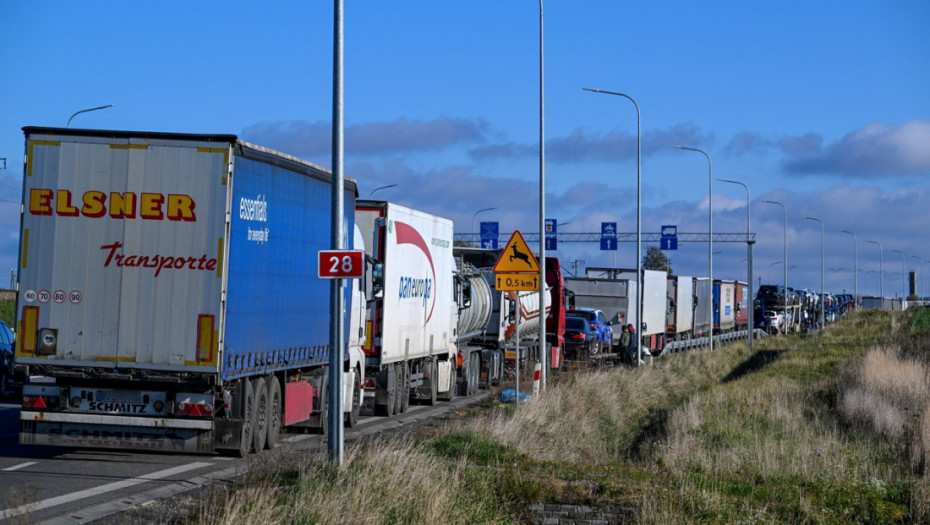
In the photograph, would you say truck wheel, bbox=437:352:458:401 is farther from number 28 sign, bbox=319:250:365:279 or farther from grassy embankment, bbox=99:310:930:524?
number 28 sign, bbox=319:250:365:279

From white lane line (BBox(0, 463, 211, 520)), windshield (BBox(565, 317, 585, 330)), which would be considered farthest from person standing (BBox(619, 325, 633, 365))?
white lane line (BBox(0, 463, 211, 520))

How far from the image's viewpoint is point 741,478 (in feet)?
43.7

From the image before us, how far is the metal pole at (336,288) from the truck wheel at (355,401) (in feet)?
26.3

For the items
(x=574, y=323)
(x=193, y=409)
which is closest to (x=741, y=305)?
(x=574, y=323)

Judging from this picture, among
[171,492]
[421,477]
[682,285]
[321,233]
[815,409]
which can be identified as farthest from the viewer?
[682,285]

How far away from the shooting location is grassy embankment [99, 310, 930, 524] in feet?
33.9

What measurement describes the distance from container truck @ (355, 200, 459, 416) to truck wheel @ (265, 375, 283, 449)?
5.10m

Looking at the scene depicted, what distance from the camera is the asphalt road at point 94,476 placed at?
1116cm

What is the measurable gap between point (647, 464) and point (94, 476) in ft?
21.3

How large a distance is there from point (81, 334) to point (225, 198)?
2296 mm

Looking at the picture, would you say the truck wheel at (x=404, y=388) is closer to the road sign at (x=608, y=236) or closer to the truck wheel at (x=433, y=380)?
the truck wheel at (x=433, y=380)

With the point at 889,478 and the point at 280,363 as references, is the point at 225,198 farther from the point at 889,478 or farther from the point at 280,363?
the point at 889,478

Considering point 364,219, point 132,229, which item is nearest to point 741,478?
point 132,229

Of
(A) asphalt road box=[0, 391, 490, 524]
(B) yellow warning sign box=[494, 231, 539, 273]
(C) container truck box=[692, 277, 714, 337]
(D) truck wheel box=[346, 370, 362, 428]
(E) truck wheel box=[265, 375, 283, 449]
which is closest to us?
(A) asphalt road box=[0, 391, 490, 524]
